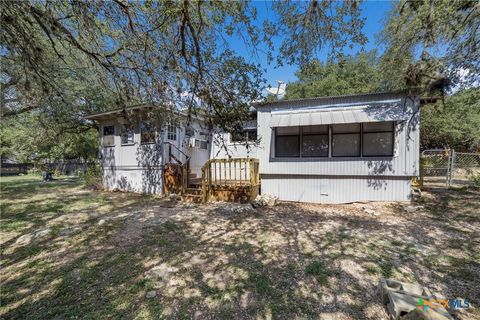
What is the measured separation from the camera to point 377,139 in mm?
6898

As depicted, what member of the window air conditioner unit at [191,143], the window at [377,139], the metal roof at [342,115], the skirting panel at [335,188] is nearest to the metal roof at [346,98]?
the metal roof at [342,115]

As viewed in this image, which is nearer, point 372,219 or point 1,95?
point 372,219

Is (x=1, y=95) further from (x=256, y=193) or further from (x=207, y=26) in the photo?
(x=256, y=193)

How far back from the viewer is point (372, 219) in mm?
5609

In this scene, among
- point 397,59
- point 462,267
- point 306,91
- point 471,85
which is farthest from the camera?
point 306,91

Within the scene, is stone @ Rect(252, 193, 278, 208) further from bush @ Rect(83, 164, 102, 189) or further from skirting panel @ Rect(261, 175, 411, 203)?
bush @ Rect(83, 164, 102, 189)

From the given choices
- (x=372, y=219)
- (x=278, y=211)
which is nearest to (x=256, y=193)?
(x=278, y=211)

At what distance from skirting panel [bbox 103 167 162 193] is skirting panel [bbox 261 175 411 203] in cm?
429

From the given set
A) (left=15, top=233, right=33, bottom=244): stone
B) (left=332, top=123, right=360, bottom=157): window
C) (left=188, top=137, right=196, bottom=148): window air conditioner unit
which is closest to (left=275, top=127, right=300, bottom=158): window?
(left=332, top=123, right=360, bottom=157): window

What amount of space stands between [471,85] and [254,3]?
7025 mm

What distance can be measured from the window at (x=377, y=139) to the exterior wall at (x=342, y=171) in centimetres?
22

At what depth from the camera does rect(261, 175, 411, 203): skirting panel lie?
259 inches

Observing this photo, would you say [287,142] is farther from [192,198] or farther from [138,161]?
[138,161]

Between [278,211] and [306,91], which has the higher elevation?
[306,91]
